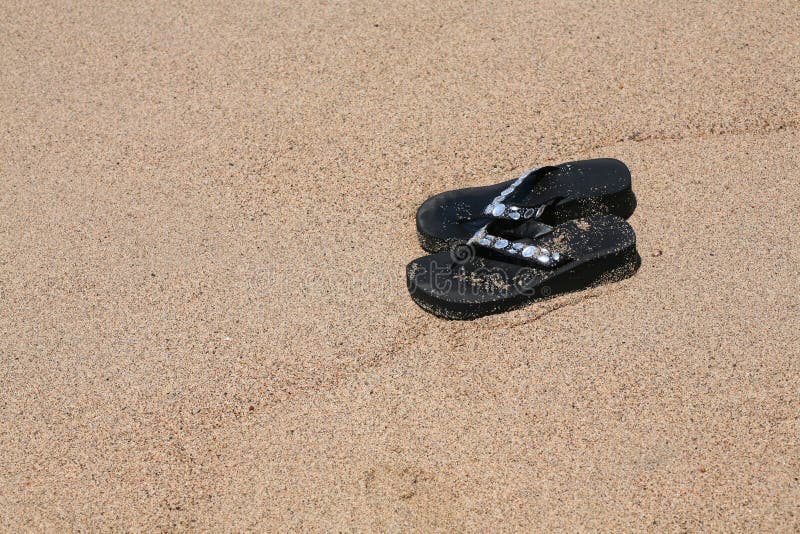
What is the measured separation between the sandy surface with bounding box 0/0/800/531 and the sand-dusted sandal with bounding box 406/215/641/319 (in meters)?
0.06

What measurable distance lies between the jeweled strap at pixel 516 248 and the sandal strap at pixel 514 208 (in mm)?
73

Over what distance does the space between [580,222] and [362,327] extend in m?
0.75

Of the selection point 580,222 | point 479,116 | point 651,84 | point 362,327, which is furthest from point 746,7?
point 362,327

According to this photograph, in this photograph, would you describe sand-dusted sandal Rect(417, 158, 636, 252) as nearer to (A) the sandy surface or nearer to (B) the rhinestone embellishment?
(B) the rhinestone embellishment

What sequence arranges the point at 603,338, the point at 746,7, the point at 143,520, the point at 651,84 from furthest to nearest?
the point at 746,7 < the point at 651,84 < the point at 603,338 < the point at 143,520

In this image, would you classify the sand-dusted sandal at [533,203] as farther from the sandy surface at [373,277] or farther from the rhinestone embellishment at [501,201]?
the sandy surface at [373,277]

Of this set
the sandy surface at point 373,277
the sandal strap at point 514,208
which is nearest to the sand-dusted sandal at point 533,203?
the sandal strap at point 514,208

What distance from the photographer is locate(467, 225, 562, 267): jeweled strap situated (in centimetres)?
240

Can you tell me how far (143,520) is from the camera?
2016mm

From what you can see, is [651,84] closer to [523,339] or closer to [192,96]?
[523,339]

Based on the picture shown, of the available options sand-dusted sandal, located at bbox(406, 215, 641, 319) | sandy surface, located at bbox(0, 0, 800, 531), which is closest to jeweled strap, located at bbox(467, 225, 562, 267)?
sand-dusted sandal, located at bbox(406, 215, 641, 319)

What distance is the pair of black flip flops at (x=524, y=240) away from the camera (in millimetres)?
2400

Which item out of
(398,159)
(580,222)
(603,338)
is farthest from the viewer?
(398,159)

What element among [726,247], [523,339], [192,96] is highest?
[192,96]
